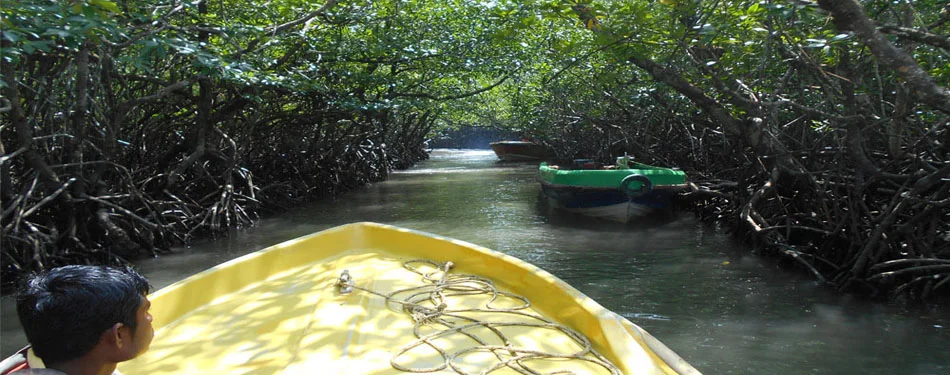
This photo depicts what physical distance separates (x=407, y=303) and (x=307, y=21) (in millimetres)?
6437

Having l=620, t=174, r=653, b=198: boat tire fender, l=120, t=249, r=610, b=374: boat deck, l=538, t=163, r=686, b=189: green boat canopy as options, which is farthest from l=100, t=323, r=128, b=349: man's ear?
l=538, t=163, r=686, b=189: green boat canopy

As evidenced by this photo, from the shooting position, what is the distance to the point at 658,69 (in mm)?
6461

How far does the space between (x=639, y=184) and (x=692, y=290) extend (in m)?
4.13

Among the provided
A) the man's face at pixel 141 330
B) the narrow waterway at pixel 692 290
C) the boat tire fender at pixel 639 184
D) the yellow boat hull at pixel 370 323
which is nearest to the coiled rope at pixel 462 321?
the yellow boat hull at pixel 370 323

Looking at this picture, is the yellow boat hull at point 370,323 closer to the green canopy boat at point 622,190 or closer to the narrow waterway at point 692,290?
the narrow waterway at point 692,290

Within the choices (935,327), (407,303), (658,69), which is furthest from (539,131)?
(407,303)

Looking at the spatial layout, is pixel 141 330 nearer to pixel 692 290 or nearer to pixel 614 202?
pixel 692 290

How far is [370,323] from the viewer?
308 cm

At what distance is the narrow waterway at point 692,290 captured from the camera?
15.5ft

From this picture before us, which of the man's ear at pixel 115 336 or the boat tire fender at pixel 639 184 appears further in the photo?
the boat tire fender at pixel 639 184

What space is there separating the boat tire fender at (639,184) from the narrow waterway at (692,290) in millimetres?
571

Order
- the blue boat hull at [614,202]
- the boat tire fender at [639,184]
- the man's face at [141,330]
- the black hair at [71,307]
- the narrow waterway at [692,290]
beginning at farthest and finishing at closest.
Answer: the blue boat hull at [614,202]
the boat tire fender at [639,184]
the narrow waterway at [692,290]
the man's face at [141,330]
the black hair at [71,307]

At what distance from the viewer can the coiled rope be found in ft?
8.46

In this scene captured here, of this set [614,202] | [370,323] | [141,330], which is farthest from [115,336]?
[614,202]
